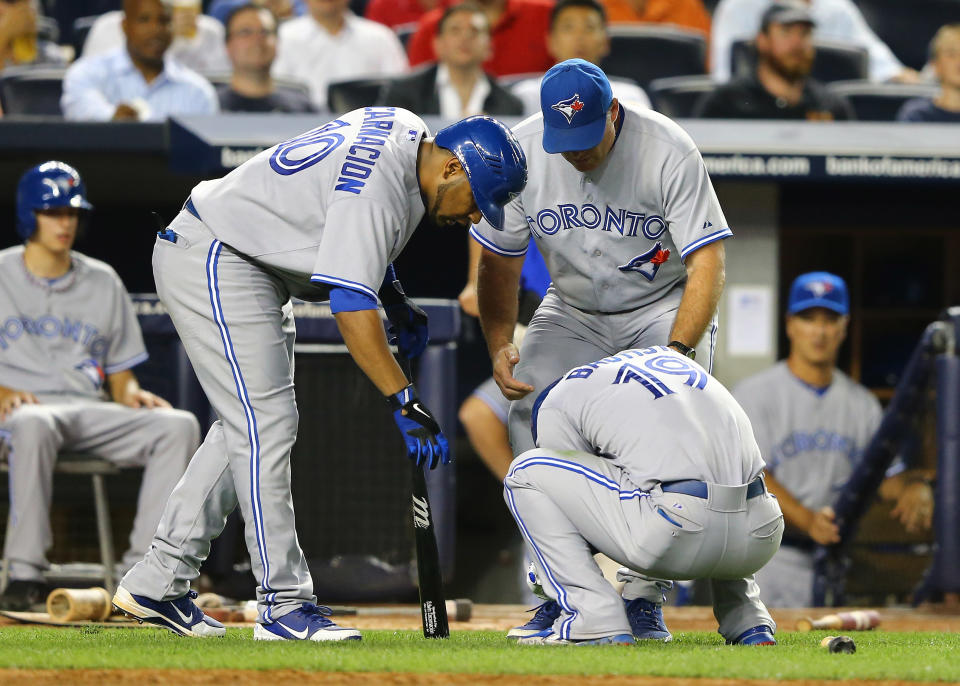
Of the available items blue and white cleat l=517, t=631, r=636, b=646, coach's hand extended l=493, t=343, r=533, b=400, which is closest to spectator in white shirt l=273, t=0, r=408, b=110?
coach's hand extended l=493, t=343, r=533, b=400

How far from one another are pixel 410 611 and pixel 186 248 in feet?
6.92

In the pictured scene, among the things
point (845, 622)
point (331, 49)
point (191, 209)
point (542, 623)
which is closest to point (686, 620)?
point (845, 622)

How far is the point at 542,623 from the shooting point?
4.15m

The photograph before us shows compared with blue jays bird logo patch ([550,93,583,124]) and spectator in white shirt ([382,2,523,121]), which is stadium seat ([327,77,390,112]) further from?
blue jays bird logo patch ([550,93,583,124])

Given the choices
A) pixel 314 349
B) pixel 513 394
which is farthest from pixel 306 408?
pixel 513 394

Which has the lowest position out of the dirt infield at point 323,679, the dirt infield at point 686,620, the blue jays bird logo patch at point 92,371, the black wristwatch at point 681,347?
the dirt infield at point 686,620

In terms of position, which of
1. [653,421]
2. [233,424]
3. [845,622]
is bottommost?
[845,622]

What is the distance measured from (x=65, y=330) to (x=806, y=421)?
136 inches

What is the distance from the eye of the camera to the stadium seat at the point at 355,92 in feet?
26.0

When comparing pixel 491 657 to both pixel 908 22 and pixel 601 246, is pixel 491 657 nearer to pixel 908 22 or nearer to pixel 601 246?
pixel 601 246

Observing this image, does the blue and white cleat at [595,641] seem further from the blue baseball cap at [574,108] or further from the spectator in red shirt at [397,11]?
the spectator in red shirt at [397,11]

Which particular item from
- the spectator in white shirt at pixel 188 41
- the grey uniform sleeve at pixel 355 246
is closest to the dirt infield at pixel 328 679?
the grey uniform sleeve at pixel 355 246

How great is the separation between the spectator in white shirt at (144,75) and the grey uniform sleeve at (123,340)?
217 centimetres

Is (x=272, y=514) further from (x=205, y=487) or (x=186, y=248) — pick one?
(x=186, y=248)
